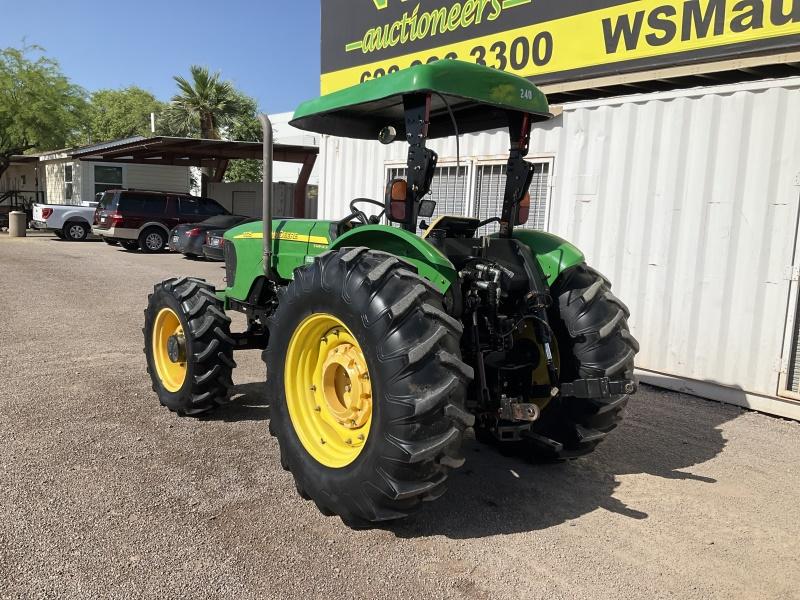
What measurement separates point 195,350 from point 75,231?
66.6 ft

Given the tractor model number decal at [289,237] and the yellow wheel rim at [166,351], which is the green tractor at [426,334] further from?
the yellow wheel rim at [166,351]

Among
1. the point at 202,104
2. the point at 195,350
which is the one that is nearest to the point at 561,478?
the point at 195,350

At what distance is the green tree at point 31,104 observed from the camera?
30250 millimetres

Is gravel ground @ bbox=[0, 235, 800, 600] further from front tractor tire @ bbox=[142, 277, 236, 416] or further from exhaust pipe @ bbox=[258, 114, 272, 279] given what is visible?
exhaust pipe @ bbox=[258, 114, 272, 279]

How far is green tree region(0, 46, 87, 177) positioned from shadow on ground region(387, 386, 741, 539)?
3248cm

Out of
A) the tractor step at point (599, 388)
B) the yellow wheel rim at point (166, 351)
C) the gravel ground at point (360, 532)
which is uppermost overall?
the tractor step at point (599, 388)

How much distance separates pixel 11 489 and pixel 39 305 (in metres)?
6.72

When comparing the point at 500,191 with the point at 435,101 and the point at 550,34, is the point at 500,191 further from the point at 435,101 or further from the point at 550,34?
the point at 435,101

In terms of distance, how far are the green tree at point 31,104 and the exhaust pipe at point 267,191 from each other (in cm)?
3117

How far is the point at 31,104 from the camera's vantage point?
3050cm

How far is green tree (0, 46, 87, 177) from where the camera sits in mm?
30250

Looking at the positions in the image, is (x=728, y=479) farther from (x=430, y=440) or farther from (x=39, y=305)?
(x=39, y=305)

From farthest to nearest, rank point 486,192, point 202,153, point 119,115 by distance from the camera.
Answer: point 119,115 < point 202,153 < point 486,192

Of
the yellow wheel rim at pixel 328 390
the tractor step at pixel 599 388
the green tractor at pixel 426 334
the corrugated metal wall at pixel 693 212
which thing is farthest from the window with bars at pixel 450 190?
the tractor step at pixel 599 388
